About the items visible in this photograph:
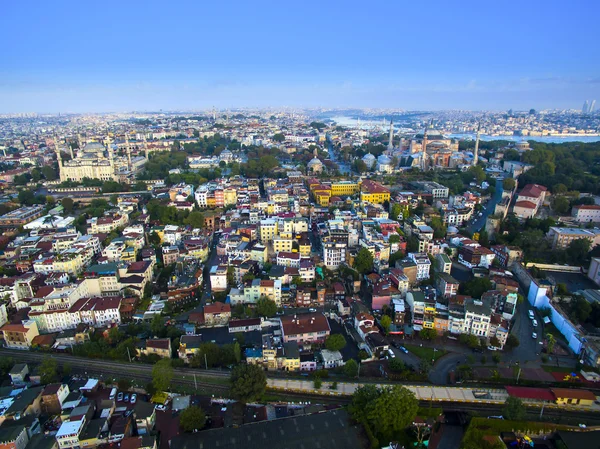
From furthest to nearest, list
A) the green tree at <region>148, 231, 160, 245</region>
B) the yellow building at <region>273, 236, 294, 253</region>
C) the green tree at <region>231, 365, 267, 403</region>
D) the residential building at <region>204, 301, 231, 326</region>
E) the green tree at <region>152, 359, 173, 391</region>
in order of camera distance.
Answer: the green tree at <region>148, 231, 160, 245</region> → the yellow building at <region>273, 236, 294, 253</region> → the residential building at <region>204, 301, 231, 326</region> → the green tree at <region>152, 359, 173, 391</region> → the green tree at <region>231, 365, 267, 403</region>

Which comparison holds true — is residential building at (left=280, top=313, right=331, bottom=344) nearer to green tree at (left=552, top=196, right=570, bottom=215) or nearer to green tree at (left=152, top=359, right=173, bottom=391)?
green tree at (left=152, top=359, right=173, bottom=391)

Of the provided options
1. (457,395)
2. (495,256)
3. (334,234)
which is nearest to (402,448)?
(457,395)

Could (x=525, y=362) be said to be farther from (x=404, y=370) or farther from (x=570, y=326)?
(x=404, y=370)

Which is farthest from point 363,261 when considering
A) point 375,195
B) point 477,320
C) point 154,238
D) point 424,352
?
point 154,238

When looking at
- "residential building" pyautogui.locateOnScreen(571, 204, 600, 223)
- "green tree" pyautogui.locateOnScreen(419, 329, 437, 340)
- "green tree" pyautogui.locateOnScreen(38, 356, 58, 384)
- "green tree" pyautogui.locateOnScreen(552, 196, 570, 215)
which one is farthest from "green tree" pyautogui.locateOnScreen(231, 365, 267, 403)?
"green tree" pyautogui.locateOnScreen(552, 196, 570, 215)

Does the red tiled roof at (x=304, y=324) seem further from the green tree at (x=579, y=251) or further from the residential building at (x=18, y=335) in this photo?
the green tree at (x=579, y=251)

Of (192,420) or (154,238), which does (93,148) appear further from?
(192,420)
